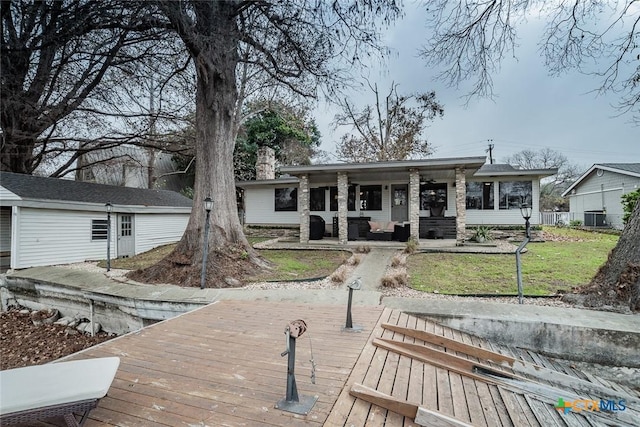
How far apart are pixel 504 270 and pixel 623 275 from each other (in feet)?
8.60

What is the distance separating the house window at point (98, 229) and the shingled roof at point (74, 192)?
716 mm

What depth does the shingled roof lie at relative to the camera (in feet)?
29.8

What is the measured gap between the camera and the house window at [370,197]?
13.7 meters

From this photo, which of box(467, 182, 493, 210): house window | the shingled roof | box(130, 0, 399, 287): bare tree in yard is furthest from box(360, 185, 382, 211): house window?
the shingled roof

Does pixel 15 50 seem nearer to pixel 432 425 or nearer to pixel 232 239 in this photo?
pixel 232 239

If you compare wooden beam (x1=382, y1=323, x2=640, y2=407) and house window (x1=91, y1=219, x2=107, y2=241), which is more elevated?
house window (x1=91, y1=219, x2=107, y2=241)

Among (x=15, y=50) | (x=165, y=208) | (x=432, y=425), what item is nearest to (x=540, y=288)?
(x=432, y=425)

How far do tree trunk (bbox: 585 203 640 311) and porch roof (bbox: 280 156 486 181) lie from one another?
516 cm

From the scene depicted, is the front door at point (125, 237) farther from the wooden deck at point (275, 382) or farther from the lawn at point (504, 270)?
the lawn at point (504, 270)

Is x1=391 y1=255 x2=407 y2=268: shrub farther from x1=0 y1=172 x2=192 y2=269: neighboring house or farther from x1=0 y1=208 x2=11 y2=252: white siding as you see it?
x1=0 y1=208 x2=11 y2=252: white siding

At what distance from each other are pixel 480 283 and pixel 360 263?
2.91 metres

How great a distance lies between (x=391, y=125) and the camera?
71.2 feet

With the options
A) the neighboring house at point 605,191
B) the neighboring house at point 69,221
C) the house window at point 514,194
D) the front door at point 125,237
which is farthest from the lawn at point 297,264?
the neighboring house at point 605,191

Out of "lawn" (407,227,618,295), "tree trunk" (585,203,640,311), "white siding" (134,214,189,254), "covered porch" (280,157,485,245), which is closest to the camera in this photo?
"tree trunk" (585,203,640,311)
